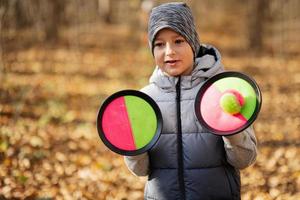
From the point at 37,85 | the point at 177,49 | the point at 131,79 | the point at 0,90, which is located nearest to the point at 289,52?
the point at 131,79

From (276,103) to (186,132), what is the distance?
589cm

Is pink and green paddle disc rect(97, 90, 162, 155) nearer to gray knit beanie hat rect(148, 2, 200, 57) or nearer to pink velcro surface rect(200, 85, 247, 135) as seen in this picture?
pink velcro surface rect(200, 85, 247, 135)

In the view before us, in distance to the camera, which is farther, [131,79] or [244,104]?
[131,79]

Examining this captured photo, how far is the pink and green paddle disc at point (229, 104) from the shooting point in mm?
2259

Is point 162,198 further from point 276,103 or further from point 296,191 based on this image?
point 276,103

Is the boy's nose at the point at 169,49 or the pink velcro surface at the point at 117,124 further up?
the boy's nose at the point at 169,49

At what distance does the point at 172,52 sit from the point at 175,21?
15 cm

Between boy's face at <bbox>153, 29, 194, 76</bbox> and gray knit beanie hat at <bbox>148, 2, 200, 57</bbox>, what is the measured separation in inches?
1.1

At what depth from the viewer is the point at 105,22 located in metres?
23.5

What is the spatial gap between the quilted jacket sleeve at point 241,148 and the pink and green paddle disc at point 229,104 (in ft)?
0.24

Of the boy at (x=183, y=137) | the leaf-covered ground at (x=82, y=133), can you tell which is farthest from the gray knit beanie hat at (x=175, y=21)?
the leaf-covered ground at (x=82, y=133)

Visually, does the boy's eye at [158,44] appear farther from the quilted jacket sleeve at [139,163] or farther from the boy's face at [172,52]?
the quilted jacket sleeve at [139,163]

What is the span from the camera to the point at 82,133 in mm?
6398

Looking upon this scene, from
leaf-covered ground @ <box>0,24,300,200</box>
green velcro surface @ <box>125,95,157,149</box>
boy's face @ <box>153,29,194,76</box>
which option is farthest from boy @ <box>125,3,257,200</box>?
leaf-covered ground @ <box>0,24,300,200</box>
